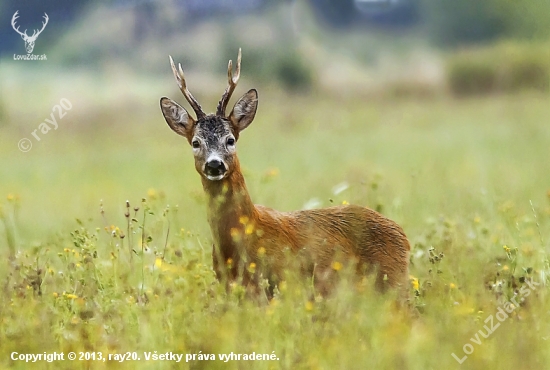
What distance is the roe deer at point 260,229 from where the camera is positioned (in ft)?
20.6

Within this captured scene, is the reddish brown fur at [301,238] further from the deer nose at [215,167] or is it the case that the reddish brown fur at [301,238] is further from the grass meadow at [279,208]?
the grass meadow at [279,208]

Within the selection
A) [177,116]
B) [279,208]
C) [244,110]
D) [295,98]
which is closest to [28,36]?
[295,98]

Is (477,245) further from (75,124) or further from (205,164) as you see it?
(75,124)

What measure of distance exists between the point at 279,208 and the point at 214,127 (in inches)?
123

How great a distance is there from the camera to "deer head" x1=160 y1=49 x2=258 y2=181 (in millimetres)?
6355

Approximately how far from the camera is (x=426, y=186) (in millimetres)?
11461

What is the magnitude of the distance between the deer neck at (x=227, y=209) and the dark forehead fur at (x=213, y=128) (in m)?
0.26

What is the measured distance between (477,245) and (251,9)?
12582mm

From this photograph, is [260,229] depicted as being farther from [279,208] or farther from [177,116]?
[279,208]

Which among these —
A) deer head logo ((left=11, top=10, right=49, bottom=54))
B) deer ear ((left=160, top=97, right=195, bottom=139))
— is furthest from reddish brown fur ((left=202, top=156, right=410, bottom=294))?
deer head logo ((left=11, top=10, right=49, bottom=54))

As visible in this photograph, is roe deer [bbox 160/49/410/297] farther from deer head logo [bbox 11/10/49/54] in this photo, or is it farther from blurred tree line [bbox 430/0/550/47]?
blurred tree line [bbox 430/0/550/47]

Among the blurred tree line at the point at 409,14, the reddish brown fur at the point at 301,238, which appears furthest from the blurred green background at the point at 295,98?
the reddish brown fur at the point at 301,238

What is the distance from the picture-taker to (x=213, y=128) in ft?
21.5

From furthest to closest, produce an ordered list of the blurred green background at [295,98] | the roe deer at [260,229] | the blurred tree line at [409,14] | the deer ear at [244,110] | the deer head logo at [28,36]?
the blurred tree line at [409,14]
the deer head logo at [28,36]
the blurred green background at [295,98]
the deer ear at [244,110]
the roe deer at [260,229]
